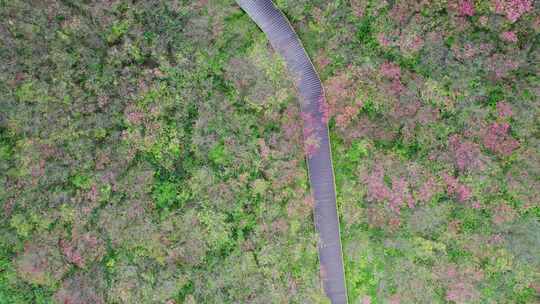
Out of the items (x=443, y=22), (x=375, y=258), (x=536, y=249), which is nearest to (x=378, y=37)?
(x=443, y=22)

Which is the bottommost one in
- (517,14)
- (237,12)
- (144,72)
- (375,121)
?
(144,72)

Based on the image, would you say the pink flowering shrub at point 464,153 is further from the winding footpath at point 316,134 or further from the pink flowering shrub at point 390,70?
the winding footpath at point 316,134

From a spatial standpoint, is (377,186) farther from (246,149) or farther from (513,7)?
(513,7)

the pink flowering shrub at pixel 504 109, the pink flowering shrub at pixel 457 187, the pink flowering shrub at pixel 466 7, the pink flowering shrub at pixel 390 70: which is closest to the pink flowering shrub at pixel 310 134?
the pink flowering shrub at pixel 390 70

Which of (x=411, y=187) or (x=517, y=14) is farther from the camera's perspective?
(x=411, y=187)

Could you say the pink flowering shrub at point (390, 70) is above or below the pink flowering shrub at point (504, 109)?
below

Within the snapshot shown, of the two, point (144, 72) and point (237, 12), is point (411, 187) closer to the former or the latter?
point (237, 12)
